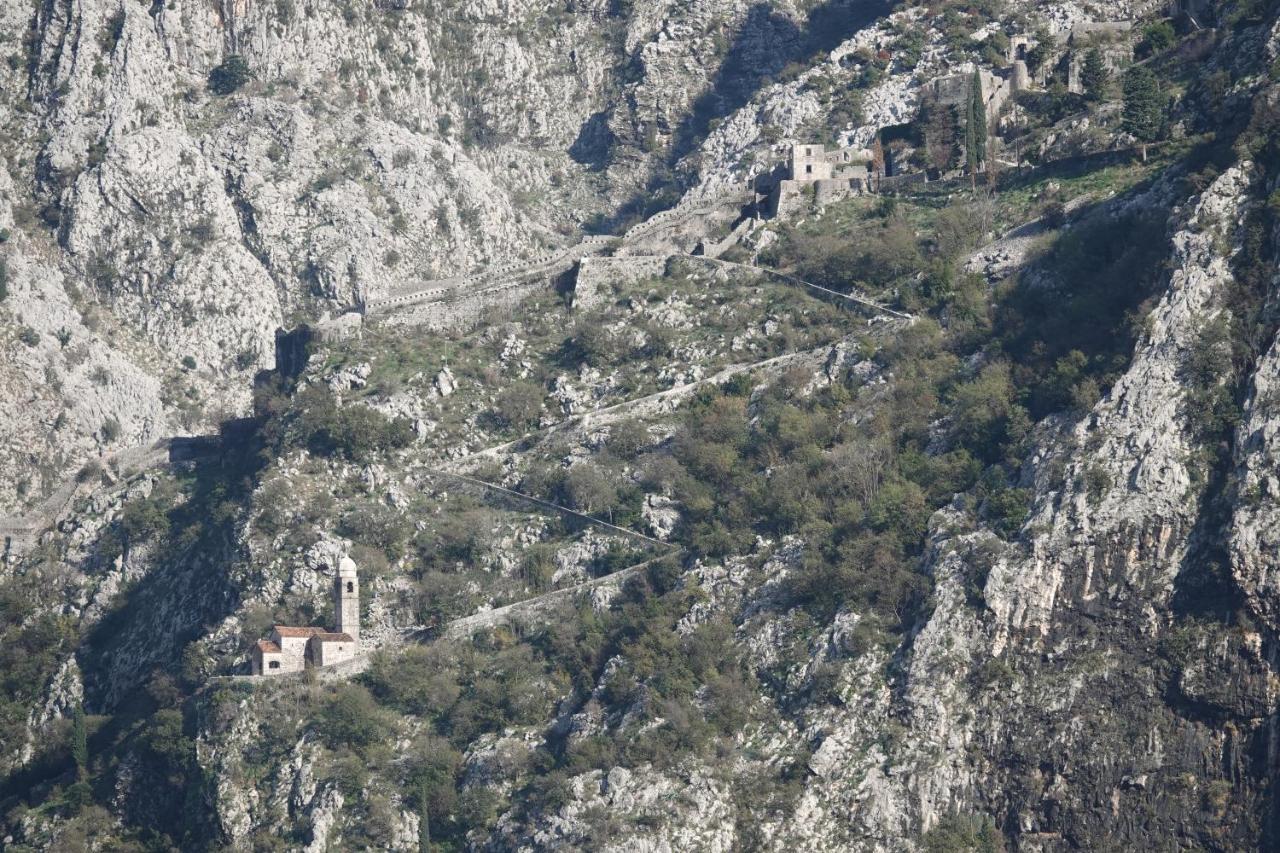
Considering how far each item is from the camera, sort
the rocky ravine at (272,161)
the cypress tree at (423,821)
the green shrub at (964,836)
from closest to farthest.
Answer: the green shrub at (964,836), the cypress tree at (423,821), the rocky ravine at (272,161)

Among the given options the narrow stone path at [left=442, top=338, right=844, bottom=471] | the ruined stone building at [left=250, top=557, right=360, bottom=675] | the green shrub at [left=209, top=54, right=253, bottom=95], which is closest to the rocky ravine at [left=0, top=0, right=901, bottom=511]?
the green shrub at [left=209, top=54, right=253, bottom=95]

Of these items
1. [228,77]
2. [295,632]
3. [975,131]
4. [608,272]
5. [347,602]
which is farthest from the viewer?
[228,77]

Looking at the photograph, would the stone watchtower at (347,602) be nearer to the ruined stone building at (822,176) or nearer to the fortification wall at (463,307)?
the fortification wall at (463,307)

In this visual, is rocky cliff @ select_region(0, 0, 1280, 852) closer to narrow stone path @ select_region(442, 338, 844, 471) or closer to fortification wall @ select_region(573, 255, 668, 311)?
fortification wall @ select_region(573, 255, 668, 311)

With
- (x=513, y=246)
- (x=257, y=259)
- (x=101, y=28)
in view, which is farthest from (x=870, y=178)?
(x=101, y=28)

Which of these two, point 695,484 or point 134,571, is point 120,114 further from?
point 695,484

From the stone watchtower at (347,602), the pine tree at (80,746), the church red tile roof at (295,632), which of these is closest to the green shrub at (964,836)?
the stone watchtower at (347,602)

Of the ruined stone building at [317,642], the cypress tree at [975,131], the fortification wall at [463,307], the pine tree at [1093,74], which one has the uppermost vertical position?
the pine tree at [1093,74]

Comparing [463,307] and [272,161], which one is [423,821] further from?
[272,161]

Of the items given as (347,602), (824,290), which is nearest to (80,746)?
(347,602)
